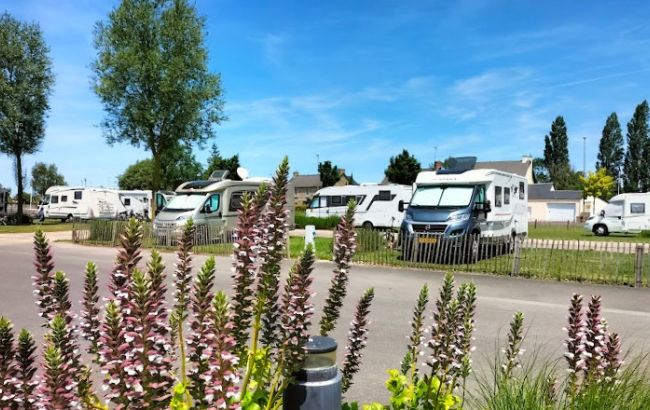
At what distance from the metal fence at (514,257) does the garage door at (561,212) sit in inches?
2424

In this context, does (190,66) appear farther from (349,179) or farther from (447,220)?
(349,179)

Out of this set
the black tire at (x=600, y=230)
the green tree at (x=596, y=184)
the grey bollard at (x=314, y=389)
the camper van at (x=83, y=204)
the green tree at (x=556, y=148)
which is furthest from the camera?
the green tree at (x=556, y=148)

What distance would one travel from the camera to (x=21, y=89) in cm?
3775

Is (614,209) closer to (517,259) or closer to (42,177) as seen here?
(517,259)

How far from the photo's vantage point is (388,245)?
16.1 m

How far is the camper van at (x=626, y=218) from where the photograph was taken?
34531 mm

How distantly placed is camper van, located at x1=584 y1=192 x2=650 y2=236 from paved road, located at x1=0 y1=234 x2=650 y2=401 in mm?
26327

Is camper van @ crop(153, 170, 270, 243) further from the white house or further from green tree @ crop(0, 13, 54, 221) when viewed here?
the white house

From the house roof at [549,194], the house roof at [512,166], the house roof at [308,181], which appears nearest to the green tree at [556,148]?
the house roof at [512,166]

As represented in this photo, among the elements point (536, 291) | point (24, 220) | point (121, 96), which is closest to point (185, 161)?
point (24, 220)

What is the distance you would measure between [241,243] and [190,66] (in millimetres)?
32093

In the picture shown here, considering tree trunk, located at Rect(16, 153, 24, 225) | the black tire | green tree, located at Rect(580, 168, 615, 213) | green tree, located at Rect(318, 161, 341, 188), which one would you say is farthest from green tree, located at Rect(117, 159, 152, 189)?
the black tire

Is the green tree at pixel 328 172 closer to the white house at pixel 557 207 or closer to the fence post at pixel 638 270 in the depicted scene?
the white house at pixel 557 207

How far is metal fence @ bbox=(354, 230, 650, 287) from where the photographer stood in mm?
12664
